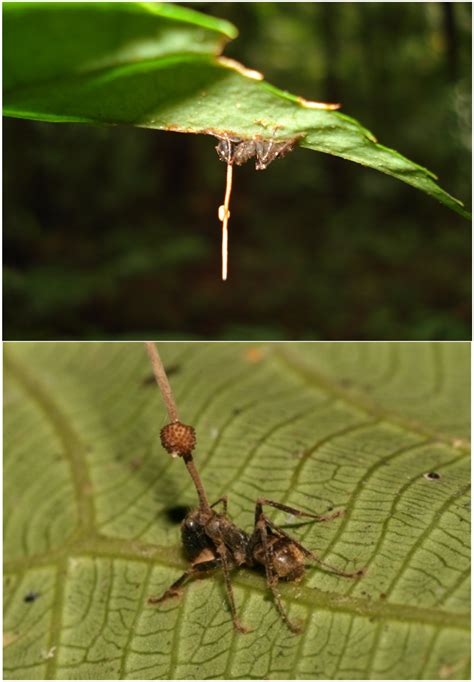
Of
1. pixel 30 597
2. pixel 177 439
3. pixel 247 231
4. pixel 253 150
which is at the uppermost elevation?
pixel 247 231

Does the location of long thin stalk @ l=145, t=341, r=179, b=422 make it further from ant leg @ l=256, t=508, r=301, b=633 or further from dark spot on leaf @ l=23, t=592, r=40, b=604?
dark spot on leaf @ l=23, t=592, r=40, b=604

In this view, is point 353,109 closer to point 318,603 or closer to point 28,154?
point 28,154

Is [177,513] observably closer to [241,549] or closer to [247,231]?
[241,549]

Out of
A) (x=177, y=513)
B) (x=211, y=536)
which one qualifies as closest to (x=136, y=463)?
(x=177, y=513)

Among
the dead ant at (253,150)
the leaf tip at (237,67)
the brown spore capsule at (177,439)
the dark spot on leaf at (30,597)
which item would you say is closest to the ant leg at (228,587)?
the brown spore capsule at (177,439)

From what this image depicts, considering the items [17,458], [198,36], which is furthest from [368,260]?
[198,36]
